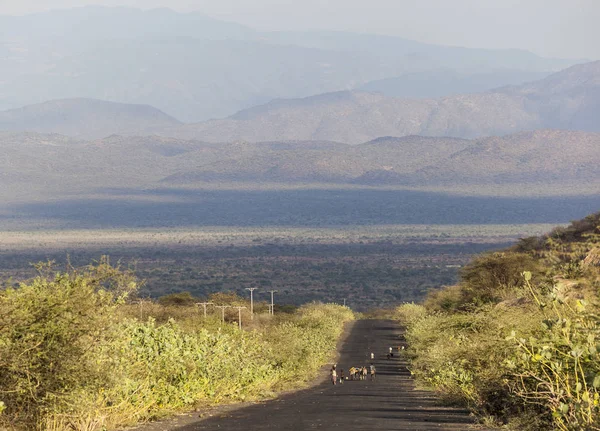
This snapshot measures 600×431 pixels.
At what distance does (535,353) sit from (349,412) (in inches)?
367

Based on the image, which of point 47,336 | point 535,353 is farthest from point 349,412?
point 535,353

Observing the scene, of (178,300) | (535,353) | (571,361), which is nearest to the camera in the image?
(571,361)

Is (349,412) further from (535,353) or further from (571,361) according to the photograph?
(571,361)

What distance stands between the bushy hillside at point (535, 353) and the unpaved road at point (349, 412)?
2.24 ft

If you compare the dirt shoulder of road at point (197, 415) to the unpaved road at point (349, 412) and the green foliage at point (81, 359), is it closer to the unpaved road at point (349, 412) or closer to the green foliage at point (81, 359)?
the unpaved road at point (349, 412)

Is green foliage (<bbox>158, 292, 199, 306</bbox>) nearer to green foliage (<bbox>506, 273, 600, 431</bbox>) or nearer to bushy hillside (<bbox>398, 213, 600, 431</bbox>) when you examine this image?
bushy hillside (<bbox>398, 213, 600, 431</bbox>)

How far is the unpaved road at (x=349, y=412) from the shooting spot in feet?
64.1

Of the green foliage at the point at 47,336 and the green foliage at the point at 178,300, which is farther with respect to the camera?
the green foliage at the point at 178,300

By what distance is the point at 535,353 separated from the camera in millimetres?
14703

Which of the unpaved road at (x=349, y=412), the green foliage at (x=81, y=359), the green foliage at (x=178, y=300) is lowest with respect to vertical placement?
the green foliage at (x=178, y=300)

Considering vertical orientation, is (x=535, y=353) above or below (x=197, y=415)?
above

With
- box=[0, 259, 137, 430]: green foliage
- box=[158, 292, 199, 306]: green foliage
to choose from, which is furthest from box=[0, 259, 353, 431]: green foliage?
box=[158, 292, 199, 306]: green foliage

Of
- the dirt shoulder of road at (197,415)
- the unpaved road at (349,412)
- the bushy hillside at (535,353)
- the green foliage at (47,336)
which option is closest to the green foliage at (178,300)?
the bushy hillside at (535,353)

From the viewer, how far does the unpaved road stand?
19531 mm
